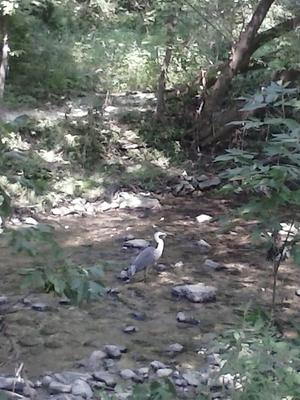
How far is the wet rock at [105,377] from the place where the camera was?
4566mm

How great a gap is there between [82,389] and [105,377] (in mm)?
288

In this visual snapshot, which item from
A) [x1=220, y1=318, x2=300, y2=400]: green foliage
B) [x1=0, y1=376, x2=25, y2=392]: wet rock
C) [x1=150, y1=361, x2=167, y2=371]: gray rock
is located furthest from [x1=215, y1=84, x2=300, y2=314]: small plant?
[x1=150, y1=361, x2=167, y2=371]: gray rock

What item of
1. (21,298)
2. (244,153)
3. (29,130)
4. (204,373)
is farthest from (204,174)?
(244,153)

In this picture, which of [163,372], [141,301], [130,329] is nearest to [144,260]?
[141,301]

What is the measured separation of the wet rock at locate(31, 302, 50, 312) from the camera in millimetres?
5761

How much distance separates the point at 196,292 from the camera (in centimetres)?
620

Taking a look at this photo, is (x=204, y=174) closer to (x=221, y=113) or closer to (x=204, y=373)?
(x=221, y=113)

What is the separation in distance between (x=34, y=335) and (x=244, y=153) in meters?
3.23

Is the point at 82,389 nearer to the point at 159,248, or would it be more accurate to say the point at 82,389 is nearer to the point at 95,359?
the point at 95,359

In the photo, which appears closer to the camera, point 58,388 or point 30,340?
point 58,388

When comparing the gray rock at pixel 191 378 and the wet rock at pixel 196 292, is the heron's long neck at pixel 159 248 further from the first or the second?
the gray rock at pixel 191 378

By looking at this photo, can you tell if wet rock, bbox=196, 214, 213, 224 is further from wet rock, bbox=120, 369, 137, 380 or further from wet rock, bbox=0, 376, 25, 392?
wet rock, bbox=0, 376, 25, 392

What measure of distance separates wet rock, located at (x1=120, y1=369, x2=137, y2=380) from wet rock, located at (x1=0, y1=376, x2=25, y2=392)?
695 millimetres

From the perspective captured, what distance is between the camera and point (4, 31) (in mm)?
9414
